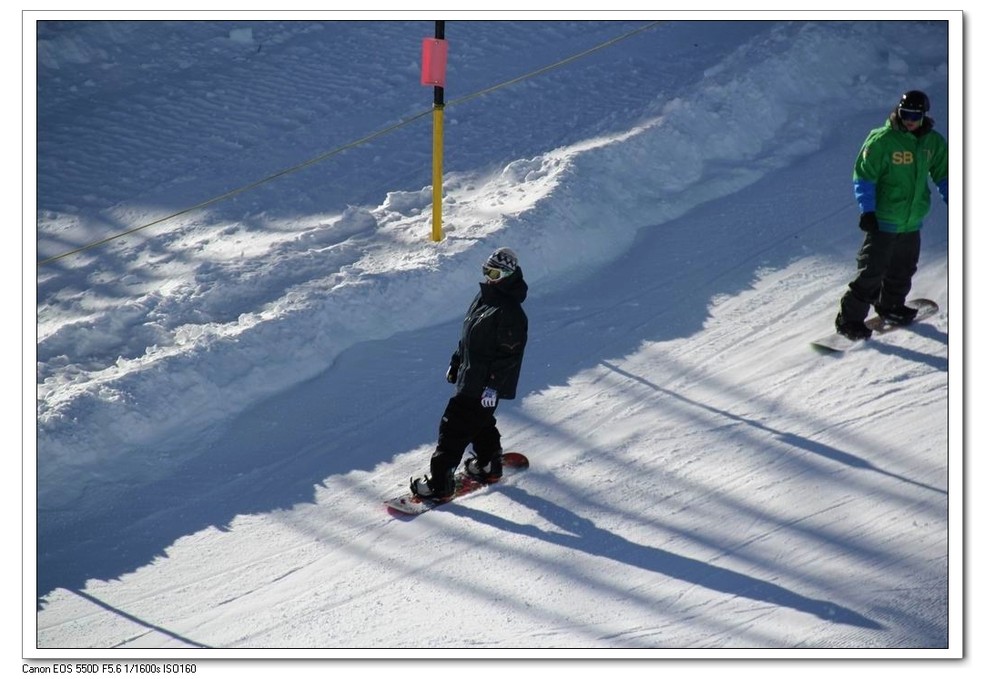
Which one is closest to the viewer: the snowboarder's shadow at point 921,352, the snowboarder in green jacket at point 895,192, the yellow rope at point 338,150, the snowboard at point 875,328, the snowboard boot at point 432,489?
the snowboard boot at point 432,489

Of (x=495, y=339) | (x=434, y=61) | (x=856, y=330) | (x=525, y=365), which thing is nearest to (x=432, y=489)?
(x=495, y=339)

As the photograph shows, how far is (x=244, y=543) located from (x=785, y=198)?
220 inches

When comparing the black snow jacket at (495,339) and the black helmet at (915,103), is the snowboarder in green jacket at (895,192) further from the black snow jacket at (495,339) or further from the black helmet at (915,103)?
the black snow jacket at (495,339)

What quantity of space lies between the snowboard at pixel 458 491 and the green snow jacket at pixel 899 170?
9.09ft

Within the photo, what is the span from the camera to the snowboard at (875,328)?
25.0 feet

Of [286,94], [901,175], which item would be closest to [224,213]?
[286,94]

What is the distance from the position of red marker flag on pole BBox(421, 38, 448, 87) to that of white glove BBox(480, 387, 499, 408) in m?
3.42

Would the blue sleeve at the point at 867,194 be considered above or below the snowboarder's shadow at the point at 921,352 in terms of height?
above

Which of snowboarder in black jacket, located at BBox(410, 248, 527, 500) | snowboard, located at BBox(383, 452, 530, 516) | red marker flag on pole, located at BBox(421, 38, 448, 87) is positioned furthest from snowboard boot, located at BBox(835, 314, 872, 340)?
red marker flag on pole, located at BBox(421, 38, 448, 87)

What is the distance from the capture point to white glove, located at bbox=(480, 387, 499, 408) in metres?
6.22

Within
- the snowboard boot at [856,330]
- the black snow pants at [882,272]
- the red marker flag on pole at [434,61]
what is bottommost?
the snowboard boot at [856,330]

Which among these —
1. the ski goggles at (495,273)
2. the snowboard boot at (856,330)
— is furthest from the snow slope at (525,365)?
the ski goggles at (495,273)

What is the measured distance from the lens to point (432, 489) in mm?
6645
